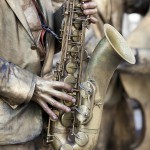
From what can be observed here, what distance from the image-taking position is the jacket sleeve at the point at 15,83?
1.52 meters

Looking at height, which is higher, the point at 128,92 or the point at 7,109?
the point at 7,109

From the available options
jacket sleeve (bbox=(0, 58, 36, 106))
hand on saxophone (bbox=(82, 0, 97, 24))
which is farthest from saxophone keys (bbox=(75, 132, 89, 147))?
hand on saxophone (bbox=(82, 0, 97, 24))

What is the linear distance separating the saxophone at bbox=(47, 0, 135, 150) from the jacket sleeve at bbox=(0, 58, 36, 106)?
191mm

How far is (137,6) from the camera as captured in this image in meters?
3.77

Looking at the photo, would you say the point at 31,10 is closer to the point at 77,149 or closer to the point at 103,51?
the point at 103,51

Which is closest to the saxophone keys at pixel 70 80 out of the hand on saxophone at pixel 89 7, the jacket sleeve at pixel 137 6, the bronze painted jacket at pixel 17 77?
the bronze painted jacket at pixel 17 77

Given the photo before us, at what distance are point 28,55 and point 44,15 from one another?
0.59 ft

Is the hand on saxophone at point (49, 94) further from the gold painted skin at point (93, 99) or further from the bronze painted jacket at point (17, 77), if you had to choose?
the gold painted skin at point (93, 99)

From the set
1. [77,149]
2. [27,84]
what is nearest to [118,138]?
[77,149]

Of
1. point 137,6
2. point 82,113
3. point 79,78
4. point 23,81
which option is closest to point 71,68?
point 79,78

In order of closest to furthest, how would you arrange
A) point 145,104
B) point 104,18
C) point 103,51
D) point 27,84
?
1. point 27,84
2. point 103,51
3. point 104,18
4. point 145,104

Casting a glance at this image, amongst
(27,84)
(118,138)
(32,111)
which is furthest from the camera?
(118,138)

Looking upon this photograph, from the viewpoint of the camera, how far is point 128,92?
3613mm

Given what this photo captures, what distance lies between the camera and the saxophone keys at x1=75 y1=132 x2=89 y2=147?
1.75 m
